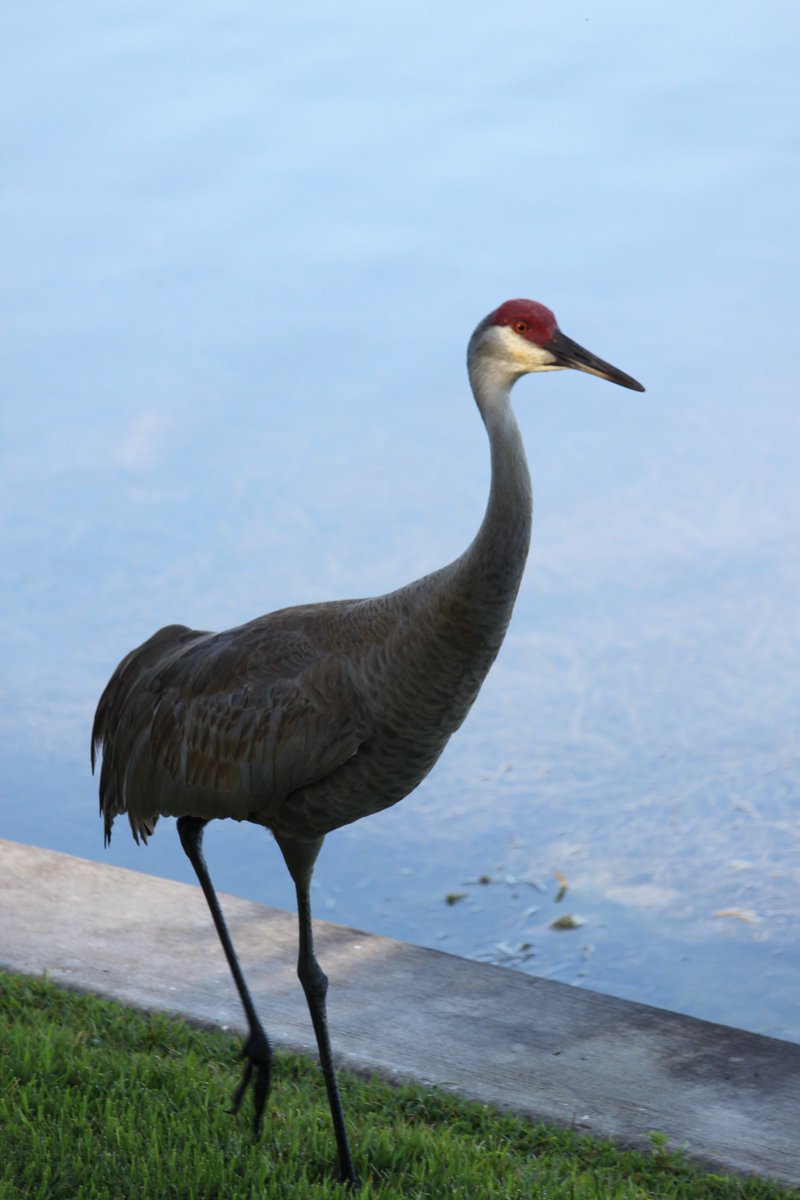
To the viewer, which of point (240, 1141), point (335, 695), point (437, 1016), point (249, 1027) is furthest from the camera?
point (437, 1016)

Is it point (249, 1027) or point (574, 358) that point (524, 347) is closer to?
point (574, 358)

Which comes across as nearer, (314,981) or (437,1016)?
(314,981)

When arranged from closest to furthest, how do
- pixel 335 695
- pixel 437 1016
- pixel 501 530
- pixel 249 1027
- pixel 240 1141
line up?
pixel 501 530 < pixel 335 695 < pixel 240 1141 < pixel 249 1027 < pixel 437 1016

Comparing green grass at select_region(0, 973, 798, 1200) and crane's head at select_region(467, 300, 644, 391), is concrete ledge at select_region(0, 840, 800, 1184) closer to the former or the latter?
green grass at select_region(0, 973, 798, 1200)

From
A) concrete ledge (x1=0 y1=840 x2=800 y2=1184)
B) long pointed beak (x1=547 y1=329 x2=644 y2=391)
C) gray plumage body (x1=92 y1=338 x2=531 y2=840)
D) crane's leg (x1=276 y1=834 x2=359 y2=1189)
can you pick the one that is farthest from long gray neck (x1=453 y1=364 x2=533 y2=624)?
concrete ledge (x1=0 y1=840 x2=800 y2=1184)

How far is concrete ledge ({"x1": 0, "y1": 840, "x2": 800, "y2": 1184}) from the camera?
3793mm

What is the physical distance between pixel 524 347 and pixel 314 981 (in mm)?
1406

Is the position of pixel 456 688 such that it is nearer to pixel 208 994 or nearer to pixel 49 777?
pixel 208 994

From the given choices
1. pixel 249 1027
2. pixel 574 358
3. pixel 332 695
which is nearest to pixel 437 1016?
pixel 249 1027

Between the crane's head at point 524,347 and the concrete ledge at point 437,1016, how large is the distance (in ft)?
5.48

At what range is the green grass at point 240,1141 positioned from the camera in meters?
3.39

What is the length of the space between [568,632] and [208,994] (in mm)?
3663

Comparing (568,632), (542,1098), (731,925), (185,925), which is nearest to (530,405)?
(568,632)

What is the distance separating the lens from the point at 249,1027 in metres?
3.74
